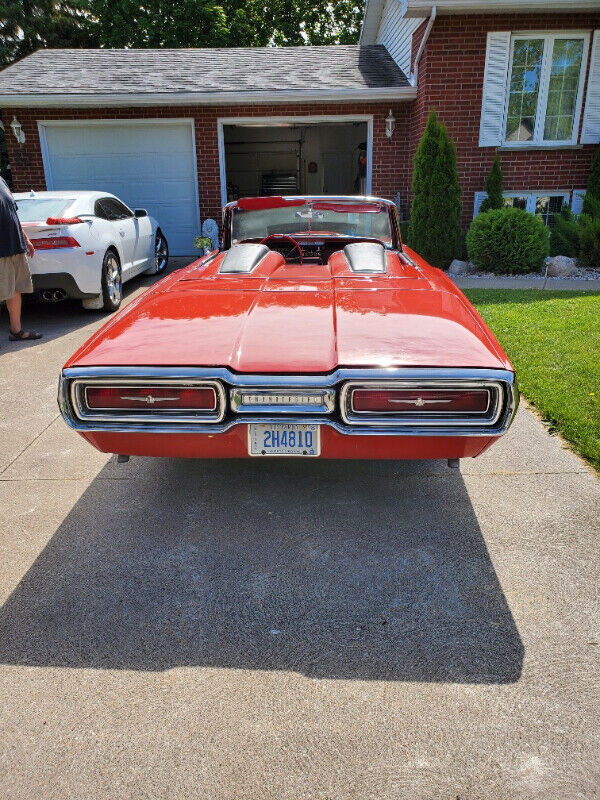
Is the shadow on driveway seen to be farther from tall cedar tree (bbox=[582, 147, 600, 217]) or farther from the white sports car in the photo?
tall cedar tree (bbox=[582, 147, 600, 217])

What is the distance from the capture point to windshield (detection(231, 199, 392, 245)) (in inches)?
171

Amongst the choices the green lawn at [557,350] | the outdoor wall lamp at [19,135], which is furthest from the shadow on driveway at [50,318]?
the outdoor wall lamp at [19,135]

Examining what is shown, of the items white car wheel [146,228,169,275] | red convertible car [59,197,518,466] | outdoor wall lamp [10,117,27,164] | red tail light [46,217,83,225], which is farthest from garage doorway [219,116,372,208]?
red convertible car [59,197,518,466]

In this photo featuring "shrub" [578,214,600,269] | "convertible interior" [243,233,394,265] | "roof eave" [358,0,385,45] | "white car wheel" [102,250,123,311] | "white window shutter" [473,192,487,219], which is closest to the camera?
"convertible interior" [243,233,394,265]

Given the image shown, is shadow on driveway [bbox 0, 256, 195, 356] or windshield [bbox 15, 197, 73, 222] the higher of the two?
windshield [bbox 15, 197, 73, 222]

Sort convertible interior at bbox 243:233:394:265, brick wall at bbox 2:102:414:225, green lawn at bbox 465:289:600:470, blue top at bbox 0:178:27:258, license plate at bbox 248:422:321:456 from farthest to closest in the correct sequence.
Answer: brick wall at bbox 2:102:414:225 → blue top at bbox 0:178:27:258 → convertible interior at bbox 243:233:394:265 → green lawn at bbox 465:289:600:470 → license plate at bbox 248:422:321:456

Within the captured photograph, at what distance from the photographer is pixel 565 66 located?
9953 mm

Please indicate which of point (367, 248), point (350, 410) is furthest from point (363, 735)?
point (367, 248)

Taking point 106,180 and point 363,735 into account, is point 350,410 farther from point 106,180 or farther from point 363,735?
Result: point 106,180

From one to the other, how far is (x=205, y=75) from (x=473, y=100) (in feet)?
17.8

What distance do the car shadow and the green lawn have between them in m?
1.07

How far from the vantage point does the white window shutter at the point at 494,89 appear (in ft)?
31.6

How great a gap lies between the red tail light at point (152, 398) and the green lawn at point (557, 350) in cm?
225

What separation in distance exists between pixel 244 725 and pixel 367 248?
9.34 feet
